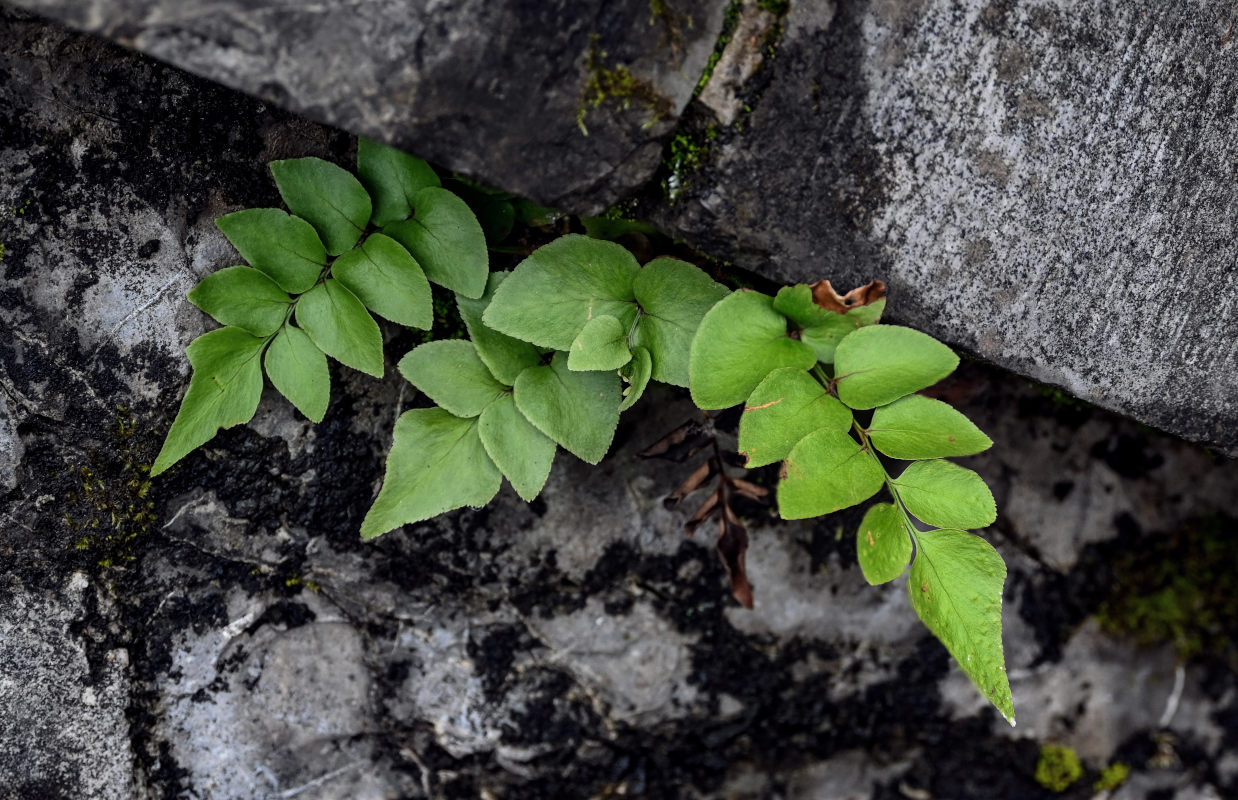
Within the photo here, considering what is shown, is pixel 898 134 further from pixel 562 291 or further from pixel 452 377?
pixel 452 377

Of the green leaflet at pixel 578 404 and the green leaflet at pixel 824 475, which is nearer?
the green leaflet at pixel 824 475

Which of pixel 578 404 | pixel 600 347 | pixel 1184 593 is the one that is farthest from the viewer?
pixel 1184 593

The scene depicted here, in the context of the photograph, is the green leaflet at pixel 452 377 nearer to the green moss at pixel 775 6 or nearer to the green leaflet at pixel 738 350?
the green leaflet at pixel 738 350

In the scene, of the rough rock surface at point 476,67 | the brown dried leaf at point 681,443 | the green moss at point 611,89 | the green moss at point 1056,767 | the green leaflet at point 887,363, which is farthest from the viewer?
the green moss at point 1056,767

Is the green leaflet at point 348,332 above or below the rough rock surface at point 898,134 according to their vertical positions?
below

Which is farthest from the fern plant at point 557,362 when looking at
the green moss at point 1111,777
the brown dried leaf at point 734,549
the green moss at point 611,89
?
the green moss at point 1111,777

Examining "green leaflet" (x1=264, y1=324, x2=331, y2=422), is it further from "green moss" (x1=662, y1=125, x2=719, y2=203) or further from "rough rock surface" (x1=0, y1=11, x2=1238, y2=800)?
"green moss" (x1=662, y1=125, x2=719, y2=203)

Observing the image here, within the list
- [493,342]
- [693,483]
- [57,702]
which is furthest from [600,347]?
[57,702]
